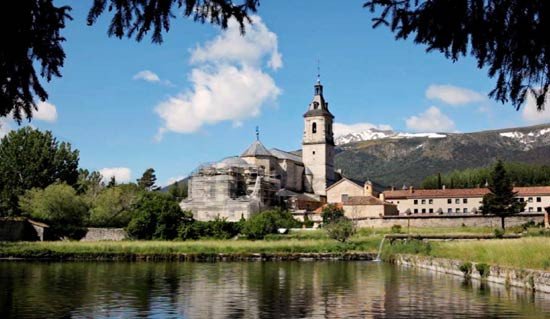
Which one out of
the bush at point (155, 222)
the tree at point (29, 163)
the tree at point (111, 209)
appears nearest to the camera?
the bush at point (155, 222)

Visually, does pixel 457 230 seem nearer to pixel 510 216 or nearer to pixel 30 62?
pixel 510 216

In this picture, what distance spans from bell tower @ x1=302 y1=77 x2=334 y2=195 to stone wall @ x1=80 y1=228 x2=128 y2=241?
43523mm

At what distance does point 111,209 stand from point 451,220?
3200 cm

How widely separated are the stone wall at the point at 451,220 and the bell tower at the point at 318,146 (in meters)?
27.3

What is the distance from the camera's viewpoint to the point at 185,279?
2577 centimetres

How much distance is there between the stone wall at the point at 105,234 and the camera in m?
52.6

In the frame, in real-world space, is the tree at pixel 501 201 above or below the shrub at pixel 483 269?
above

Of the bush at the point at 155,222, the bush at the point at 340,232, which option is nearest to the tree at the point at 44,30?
the bush at the point at 340,232

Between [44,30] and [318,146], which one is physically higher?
[318,146]

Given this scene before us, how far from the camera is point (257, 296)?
19.2 meters

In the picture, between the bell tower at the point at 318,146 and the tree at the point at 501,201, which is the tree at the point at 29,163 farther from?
the tree at the point at 501,201

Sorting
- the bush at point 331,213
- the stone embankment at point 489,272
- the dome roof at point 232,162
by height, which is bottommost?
the stone embankment at point 489,272

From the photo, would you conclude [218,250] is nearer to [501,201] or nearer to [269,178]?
[501,201]

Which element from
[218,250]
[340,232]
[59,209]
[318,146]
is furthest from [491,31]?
[318,146]
